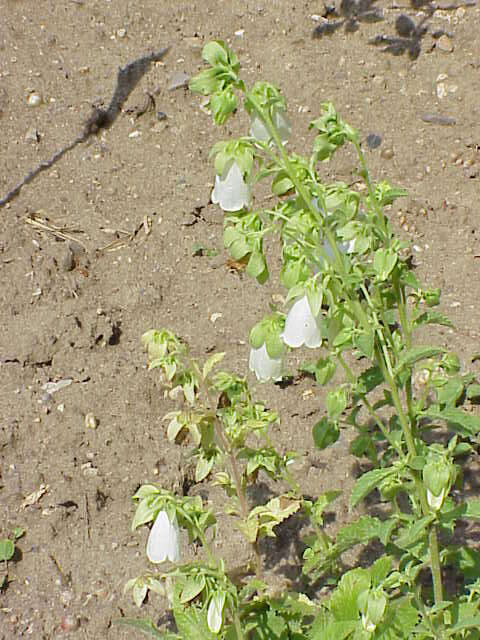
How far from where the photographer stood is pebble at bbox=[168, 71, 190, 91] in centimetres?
479

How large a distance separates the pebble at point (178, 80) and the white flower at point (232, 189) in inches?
122

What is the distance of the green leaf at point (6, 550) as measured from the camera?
9.78ft

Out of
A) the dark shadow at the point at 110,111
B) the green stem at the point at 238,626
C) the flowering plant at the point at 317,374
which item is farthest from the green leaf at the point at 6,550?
the dark shadow at the point at 110,111

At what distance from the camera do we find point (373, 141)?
4363 millimetres

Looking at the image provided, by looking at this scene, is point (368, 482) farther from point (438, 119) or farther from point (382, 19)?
point (382, 19)

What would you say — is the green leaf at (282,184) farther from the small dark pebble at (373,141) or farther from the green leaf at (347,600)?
the small dark pebble at (373,141)

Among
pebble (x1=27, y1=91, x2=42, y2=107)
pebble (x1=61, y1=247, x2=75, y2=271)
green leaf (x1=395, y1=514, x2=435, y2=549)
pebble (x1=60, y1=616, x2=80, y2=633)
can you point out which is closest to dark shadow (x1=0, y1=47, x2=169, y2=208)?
pebble (x1=27, y1=91, x2=42, y2=107)

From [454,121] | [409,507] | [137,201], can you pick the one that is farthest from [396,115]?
[409,507]

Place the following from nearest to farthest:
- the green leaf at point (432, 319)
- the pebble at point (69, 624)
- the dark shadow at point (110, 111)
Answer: the green leaf at point (432, 319), the pebble at point (69, 624), the dark shadow at point (110, 111)

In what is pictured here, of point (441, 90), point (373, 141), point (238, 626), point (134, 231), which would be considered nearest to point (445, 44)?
point (441, 90)

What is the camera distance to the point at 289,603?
2.21 m

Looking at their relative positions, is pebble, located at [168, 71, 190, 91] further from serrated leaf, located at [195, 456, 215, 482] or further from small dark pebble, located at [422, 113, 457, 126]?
serrated leaf, located at [195, 456, 215, 482]

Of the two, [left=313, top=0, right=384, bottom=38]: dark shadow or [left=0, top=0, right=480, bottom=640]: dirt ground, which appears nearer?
[left=0, top=0, right=480, bottom=640]: dirt ground

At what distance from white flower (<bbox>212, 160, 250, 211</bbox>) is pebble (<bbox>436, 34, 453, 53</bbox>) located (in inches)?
129
